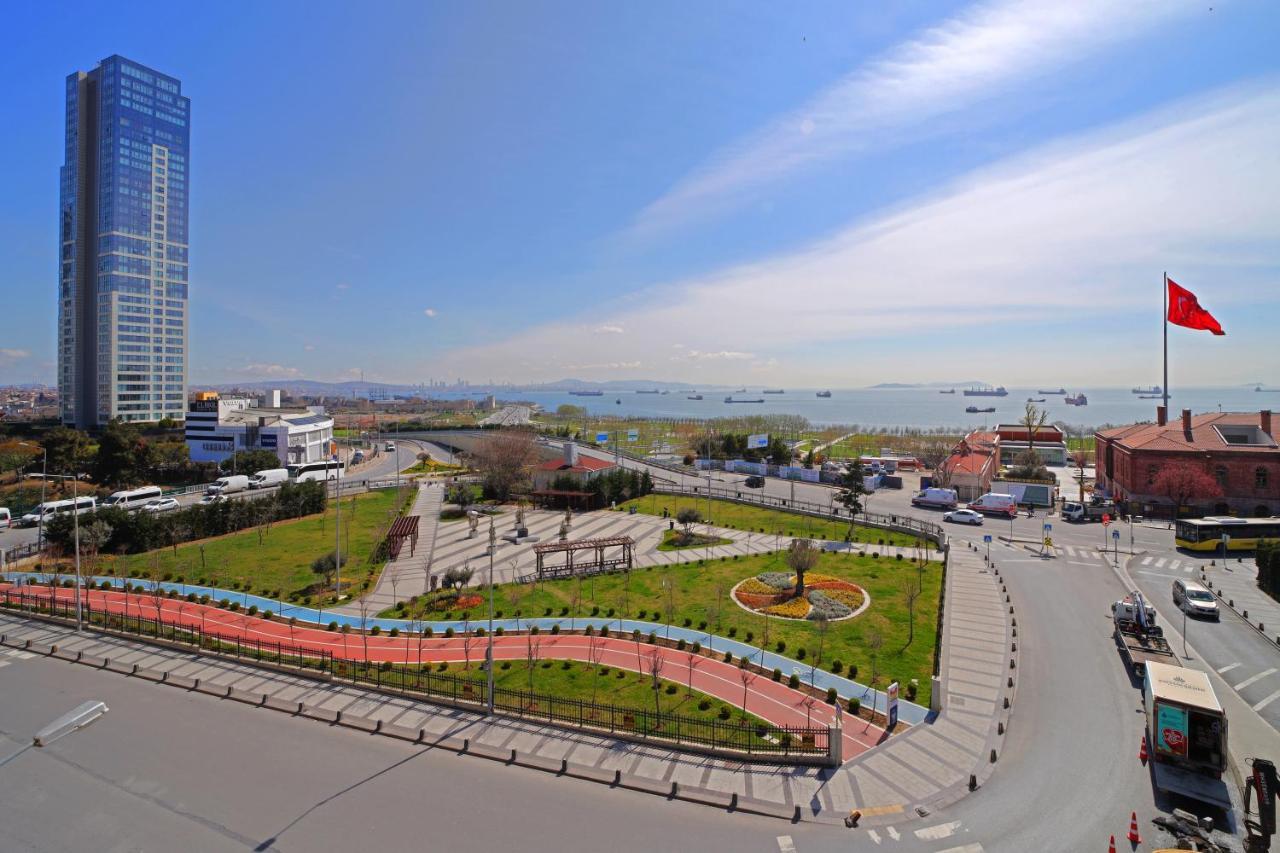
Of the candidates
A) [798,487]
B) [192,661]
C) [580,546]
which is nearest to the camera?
[192,661]

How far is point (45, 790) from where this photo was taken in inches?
482

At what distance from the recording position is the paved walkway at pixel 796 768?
39.3 feet

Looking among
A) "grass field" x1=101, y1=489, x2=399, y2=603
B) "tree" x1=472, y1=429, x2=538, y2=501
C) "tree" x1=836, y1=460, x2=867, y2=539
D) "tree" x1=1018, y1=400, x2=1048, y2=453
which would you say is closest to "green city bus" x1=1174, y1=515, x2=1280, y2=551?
"tree" x1=836, y1=460, x2=867, y2=539

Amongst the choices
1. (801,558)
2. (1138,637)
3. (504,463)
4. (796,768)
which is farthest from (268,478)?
(1138,637)

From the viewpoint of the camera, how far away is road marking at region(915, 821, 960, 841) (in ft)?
35.1

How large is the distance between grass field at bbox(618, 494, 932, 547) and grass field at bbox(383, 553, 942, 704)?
5010mm

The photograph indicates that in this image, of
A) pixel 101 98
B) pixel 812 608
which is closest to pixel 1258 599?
pixel 812 608

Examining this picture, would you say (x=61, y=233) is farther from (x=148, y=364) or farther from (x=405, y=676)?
(x=405, y=676)

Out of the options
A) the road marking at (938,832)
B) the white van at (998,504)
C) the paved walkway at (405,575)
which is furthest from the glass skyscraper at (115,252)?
the road marking at (938,832)

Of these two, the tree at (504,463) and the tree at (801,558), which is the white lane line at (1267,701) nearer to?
the tree at (801,558)

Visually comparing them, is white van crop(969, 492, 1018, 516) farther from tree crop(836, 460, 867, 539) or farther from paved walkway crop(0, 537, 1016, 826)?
paved walkway crop(0, 537, 1016, 826)

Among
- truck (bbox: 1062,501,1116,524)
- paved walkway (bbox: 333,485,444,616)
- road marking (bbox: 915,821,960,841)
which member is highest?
truck (bbox: 1062,501,1116,524)

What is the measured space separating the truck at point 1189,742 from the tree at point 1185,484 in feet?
104

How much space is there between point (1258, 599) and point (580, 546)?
91.5ft
